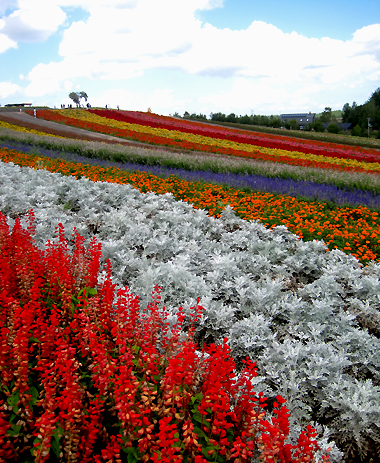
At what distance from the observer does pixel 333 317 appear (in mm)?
3395

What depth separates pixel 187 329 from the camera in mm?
3422

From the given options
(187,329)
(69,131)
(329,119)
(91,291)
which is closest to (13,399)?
(91,291)

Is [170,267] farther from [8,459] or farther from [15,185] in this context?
[15,185]

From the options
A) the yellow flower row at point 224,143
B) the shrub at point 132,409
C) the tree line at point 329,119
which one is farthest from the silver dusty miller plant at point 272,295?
the tree line at point 329,119

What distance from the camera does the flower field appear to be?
1.89 metres

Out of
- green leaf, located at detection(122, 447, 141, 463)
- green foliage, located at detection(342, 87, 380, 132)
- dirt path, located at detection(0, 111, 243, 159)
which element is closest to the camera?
green leaf, located at detection(122, 447, 141, 463)

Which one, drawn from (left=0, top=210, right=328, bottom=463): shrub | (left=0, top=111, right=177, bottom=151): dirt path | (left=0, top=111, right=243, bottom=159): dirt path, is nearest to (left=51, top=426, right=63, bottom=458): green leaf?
(left=0, top=210, right=328, bottom=463): shrub

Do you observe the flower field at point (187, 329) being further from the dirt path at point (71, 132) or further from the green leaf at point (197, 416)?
the dirt path at point (71, 132)

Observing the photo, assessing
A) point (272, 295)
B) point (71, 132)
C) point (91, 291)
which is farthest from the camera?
point (71, 132)

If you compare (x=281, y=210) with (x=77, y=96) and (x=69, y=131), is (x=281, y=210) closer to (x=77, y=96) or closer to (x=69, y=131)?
(x=69, y=131)

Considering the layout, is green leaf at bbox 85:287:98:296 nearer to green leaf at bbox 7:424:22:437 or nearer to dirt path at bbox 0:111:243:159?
green leaf at bbox 7:424:22:437

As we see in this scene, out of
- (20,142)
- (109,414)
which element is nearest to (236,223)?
(109,414)

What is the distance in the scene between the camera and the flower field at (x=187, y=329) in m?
1.89

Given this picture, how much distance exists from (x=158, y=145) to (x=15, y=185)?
1480 cm
